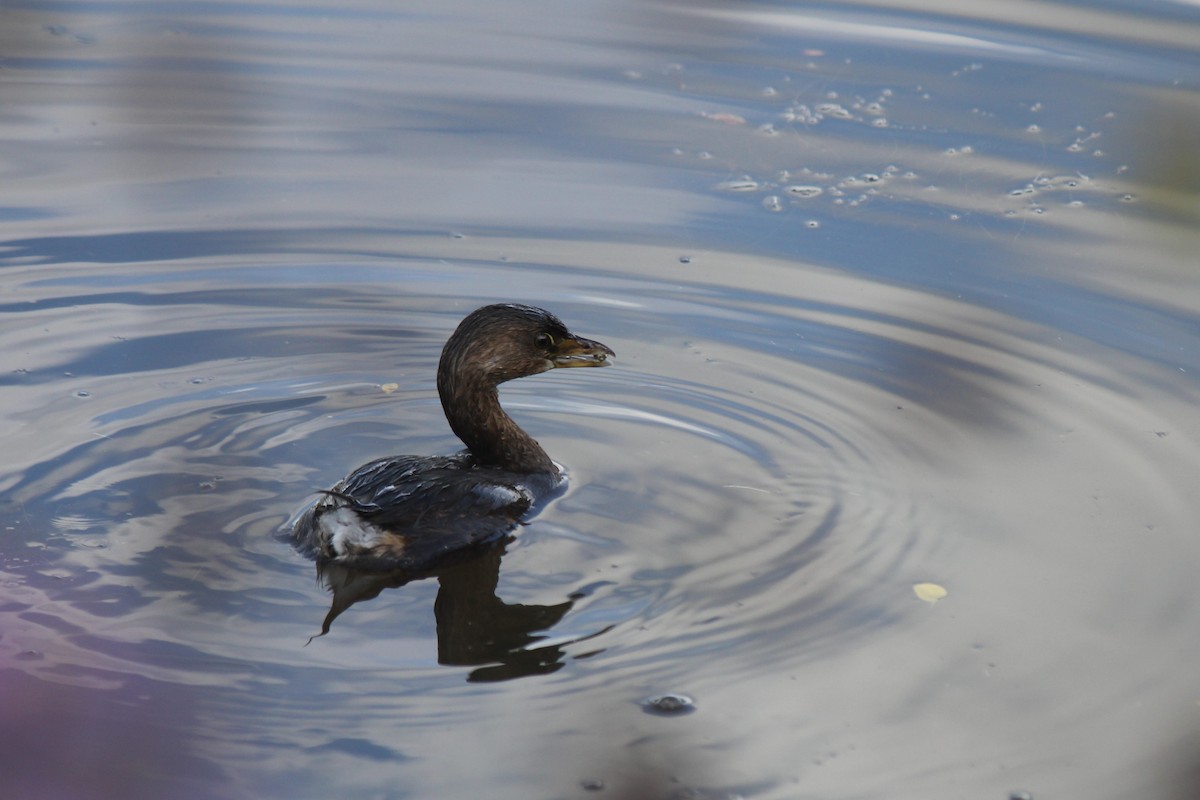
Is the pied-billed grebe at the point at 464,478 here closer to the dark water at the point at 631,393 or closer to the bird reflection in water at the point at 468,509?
the bird reflection in water at the point at 468,509

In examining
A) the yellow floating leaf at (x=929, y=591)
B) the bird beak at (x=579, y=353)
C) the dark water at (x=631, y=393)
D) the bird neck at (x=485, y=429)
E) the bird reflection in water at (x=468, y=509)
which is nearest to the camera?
the dark water at (x=631, y=393)

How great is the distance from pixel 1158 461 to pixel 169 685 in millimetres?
4147

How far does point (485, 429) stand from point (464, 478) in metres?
0.43

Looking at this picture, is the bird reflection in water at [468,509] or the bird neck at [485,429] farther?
the bird neck at [485,429]

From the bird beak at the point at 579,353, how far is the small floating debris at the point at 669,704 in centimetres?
223

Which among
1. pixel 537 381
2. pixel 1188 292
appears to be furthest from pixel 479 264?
pixel 1188 292

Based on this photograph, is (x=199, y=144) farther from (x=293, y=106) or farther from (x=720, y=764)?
(x=720, y=764)

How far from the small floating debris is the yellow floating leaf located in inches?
46.2

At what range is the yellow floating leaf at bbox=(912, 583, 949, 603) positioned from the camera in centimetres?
540

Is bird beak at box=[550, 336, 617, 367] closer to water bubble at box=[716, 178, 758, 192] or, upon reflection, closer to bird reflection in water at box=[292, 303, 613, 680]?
bird reflection in water at box=[292, 303, 613, 680]

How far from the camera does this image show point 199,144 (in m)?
9.88

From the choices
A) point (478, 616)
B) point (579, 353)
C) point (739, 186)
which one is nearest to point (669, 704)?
point (478, 616)

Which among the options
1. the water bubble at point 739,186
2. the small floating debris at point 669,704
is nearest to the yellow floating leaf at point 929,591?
the small floating debris at point 669,704

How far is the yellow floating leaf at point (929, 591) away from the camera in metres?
5.40
